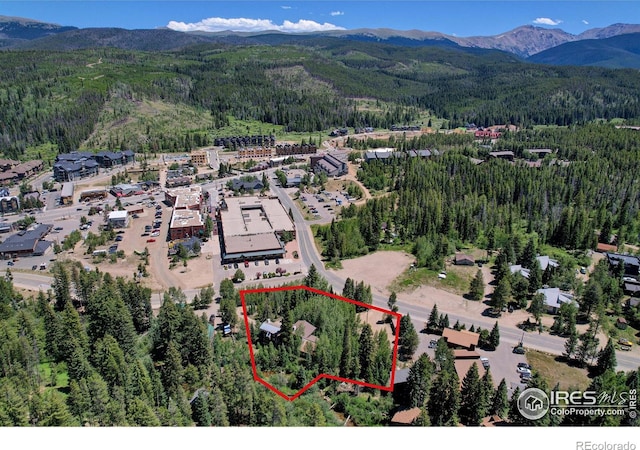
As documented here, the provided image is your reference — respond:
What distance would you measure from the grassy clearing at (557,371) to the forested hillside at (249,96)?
81765 mm

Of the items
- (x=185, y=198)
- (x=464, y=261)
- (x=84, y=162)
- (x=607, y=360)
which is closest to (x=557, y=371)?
(x=607, y=360)

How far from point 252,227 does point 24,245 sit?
23030mm

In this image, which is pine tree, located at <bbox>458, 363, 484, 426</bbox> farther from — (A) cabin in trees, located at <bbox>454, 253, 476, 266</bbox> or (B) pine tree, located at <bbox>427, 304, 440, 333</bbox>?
(A) cabin in trees, located at <bbox>454, 253, 476, 266</bbox>

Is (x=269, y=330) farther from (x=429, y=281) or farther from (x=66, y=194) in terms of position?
(x=66, y=194)

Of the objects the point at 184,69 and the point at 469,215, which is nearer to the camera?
the point at 469,215

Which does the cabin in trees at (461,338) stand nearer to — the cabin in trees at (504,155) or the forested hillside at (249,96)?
the cabin in trees at (504,155)

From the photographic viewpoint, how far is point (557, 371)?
2759 cm

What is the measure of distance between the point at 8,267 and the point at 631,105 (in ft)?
517

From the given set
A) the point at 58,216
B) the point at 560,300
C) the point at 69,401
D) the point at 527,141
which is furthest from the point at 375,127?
the point at 69,401

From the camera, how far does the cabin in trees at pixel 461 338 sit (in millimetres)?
28953

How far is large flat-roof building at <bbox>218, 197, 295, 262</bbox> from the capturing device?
143 feet

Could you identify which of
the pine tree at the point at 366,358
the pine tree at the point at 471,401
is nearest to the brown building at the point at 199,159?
the pine tree at the point at 366,358

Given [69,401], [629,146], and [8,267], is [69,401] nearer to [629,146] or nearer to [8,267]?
[8,267]

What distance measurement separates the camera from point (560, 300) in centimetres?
3428
